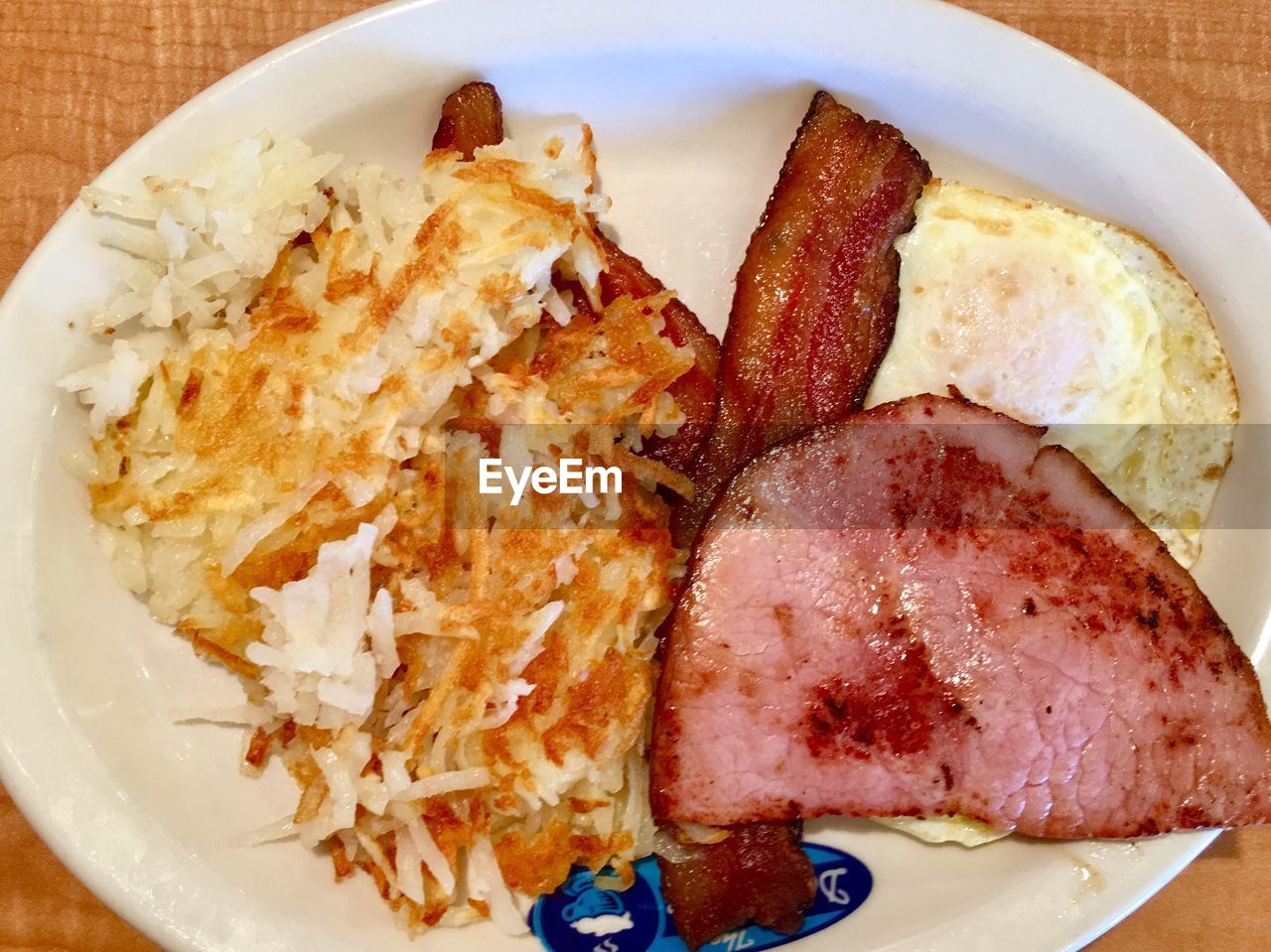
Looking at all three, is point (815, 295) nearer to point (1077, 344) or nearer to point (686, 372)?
point (686, 372)

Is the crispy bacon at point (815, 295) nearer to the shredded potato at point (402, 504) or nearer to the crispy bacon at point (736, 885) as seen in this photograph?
the shredded potato at point (402, 504)

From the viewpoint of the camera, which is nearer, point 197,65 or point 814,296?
point 814,296

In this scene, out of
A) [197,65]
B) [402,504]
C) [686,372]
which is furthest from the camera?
[197,65]

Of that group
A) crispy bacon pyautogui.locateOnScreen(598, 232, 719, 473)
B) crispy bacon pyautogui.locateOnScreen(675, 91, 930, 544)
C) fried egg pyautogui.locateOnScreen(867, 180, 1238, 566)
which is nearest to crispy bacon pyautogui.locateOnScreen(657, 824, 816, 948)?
crispy bacon pyautogui.locateOnScreen(675, 91, 930, 544)

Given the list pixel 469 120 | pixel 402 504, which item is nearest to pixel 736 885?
pixel 402 504

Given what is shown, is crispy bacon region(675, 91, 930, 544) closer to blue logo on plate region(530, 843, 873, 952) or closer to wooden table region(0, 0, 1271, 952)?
wooden table region(0, 0, 1271, 952)

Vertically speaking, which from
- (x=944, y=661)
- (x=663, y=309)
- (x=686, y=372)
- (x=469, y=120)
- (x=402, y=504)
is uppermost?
(x=469, y=120)

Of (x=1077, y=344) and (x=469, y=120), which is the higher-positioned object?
(x=469, y=120)
